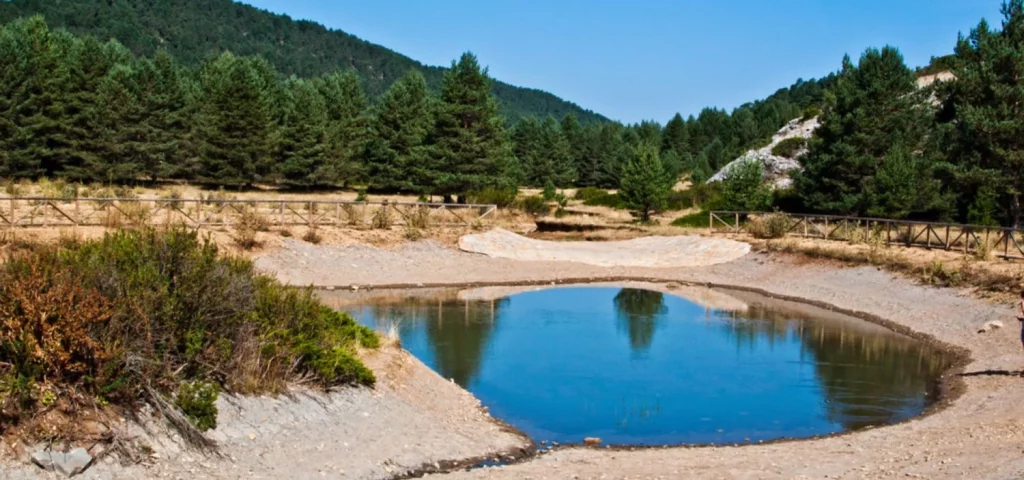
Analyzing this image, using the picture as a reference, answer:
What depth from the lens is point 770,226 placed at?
37.6 meters

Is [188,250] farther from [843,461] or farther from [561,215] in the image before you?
[561,215]

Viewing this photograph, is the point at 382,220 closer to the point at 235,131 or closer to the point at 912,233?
the point at 912,233

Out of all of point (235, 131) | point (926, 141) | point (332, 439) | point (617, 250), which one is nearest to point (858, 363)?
point (332, 439)

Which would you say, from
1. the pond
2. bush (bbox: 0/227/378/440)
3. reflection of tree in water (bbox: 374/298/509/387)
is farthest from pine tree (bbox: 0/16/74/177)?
bush (bbox: 0/227/378/440)

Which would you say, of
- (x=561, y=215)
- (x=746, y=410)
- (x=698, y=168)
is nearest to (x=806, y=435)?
(x=746, y=410)

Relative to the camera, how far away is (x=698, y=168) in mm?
78750

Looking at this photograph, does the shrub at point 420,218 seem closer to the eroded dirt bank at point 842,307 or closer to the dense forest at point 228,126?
the eroded dirt bank at point 842,307

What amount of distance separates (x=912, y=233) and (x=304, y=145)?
129ft

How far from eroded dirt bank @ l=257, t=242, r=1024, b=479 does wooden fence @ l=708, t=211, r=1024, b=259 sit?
308 centimetres

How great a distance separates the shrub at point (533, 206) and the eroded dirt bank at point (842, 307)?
1443cm

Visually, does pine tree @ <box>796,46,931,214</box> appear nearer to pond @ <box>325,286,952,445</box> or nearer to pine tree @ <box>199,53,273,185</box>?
pond @ <box>325,286,952,445</box>

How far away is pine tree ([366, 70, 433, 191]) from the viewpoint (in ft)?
206

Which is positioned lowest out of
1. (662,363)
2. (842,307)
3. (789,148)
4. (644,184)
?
(662,363)

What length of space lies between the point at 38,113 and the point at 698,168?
5235 centimetres
